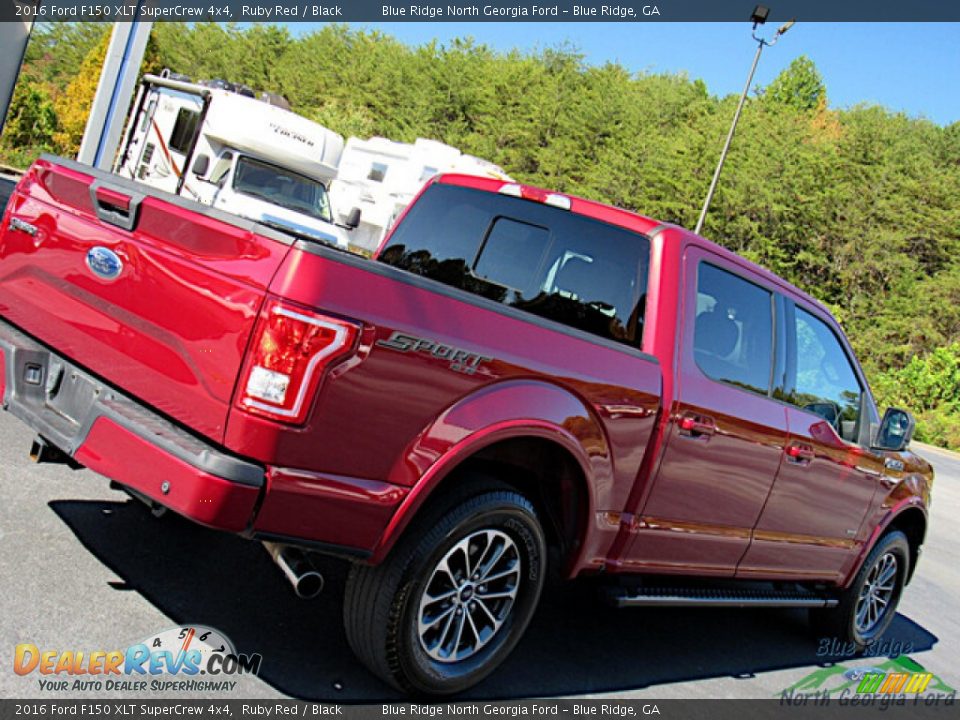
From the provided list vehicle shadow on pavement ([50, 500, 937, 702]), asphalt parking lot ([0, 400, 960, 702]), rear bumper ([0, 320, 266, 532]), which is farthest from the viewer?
vehicle shadow on pavement ([50, 500, 937, 702])

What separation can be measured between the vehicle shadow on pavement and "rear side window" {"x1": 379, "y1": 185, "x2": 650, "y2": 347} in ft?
5.22

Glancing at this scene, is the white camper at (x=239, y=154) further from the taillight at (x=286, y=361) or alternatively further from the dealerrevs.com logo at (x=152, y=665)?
the taillight at (x=286, y=361)

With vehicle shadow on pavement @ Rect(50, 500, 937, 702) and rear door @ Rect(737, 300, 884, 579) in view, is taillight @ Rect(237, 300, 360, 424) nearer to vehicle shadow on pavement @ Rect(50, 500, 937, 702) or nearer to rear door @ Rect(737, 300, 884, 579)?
vehicle shadow on pavement @ Rect(50, 500, 937, 702)

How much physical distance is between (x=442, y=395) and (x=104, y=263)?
137cm

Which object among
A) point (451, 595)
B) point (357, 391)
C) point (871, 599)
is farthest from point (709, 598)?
point (357, 391)

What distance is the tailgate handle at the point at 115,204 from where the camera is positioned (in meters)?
3.47

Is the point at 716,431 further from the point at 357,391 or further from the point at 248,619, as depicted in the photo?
the point at 248,619

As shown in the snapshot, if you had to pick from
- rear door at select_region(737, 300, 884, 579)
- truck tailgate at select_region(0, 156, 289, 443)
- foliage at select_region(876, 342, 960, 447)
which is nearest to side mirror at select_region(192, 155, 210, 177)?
truck tailgate at select_region(0, 156, 289, 443)

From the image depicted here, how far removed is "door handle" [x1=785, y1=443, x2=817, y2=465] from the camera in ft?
16.6

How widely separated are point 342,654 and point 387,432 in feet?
4.10

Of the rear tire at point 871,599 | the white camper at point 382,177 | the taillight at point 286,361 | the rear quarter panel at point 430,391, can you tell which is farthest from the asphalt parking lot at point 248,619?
the white camper at point 382,177

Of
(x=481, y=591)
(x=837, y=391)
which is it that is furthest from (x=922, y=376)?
(x=481, y=591)

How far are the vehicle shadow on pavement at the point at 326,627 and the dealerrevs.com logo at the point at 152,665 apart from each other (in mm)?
72

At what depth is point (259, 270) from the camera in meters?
3.03
